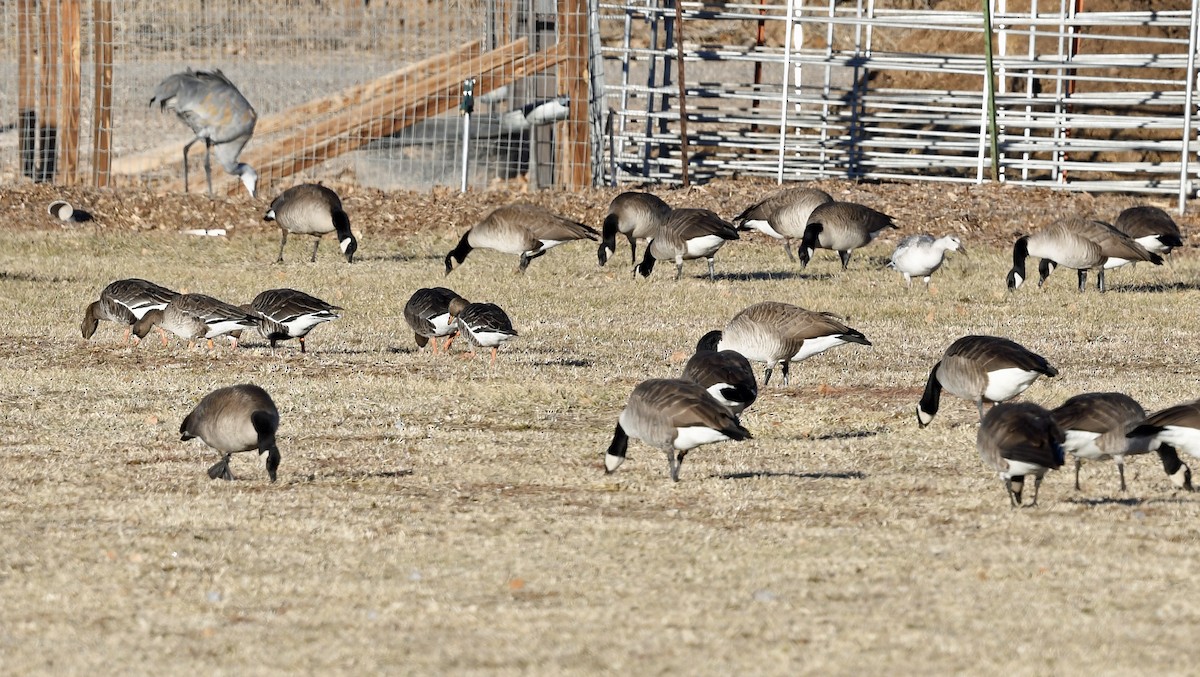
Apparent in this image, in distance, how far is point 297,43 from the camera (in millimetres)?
30422

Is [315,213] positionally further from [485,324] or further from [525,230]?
[485,324]

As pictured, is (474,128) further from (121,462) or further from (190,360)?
(121,462)

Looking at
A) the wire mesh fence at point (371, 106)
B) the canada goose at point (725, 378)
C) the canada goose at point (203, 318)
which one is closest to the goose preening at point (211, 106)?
the wire mesh fence at point (371, 106)

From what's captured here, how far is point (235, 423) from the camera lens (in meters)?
10.4

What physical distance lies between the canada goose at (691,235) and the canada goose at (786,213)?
1671mm

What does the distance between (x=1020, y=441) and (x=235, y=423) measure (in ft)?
15.3

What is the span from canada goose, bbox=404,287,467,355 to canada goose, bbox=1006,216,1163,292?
7.98 m

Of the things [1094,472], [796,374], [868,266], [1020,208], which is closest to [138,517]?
[1094,472]

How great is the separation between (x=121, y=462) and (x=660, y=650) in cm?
539

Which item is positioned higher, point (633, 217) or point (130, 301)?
point (633, 217)

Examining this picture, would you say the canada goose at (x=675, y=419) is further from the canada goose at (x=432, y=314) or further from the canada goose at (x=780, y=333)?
the canada goose at (x=432, y=314)

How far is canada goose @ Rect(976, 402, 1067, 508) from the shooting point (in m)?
9.28

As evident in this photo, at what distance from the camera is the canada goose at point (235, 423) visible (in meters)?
10.3

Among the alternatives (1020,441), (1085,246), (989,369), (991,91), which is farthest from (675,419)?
(991,91)
